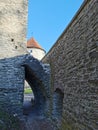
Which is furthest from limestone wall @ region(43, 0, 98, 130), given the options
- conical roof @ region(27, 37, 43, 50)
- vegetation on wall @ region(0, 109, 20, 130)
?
conical roof @ region(27, 37, 43, 50)

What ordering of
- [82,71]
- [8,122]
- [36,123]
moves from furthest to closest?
[36,123], [8,122], [82,71]

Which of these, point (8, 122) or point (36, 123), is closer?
point (8, 122)

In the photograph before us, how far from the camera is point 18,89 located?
9.41 metres

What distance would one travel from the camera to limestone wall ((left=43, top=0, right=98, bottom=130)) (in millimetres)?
4250

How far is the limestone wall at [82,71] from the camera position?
425cm

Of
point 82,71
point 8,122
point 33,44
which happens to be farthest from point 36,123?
point 33,44

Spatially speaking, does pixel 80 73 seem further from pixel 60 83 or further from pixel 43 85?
pixel 43 85

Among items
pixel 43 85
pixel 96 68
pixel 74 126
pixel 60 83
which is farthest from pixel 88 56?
pixel 43 85

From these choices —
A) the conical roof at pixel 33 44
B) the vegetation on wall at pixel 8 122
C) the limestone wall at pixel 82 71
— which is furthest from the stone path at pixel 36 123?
the conical roof at pixel 33 44

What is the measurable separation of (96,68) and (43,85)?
5.63 metres

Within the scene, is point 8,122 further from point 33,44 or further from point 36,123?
point 33,44

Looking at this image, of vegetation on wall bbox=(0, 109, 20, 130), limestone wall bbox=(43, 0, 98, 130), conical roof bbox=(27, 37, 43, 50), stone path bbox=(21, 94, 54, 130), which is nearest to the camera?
limestone wall bbox=(43, 0, 98, 130)

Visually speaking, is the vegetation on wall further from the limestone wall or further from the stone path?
the limestone wall

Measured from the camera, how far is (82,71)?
16.2 ft
